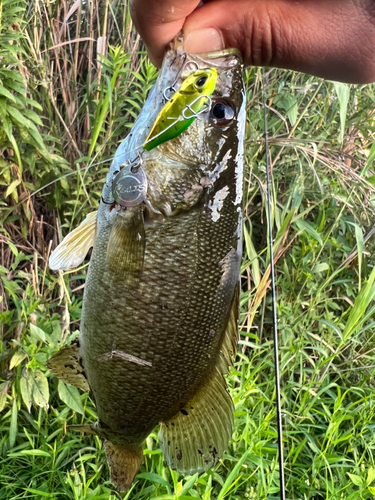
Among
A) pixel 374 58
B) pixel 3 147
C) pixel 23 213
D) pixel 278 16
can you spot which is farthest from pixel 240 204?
pixel 23 213

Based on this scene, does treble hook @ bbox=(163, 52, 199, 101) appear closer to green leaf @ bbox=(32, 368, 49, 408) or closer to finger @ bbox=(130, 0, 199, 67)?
finger @ bbox=(130, 0, 199, 67)

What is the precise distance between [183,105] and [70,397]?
1.35 meters

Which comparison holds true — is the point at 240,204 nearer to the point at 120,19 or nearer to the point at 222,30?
the point at 222,30

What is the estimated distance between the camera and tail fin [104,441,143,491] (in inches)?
46.9

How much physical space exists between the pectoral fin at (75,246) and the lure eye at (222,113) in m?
0.47

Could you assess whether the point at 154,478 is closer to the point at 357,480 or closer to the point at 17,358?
the point at 17,358

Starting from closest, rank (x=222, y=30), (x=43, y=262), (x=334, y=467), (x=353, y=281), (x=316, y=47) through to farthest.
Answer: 1. (x=222, y=30)
2. (x=316, y=47)
3. (x=334, y=467)
4. (x=43, y=262)
5. (x=353, y=281)

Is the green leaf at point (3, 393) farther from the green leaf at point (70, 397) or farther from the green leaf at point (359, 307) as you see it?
the green leaf at point (359, 307)

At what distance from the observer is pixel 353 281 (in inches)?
101

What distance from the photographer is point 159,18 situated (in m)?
0.97

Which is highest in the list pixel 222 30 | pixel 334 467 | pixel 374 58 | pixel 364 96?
pixel 222 30

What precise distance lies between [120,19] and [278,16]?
161 cm

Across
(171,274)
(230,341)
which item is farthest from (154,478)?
(171,274)

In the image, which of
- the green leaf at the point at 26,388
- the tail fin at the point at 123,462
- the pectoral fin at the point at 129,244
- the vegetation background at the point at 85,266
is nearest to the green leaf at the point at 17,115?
the vegetation background at the point at 85,266
